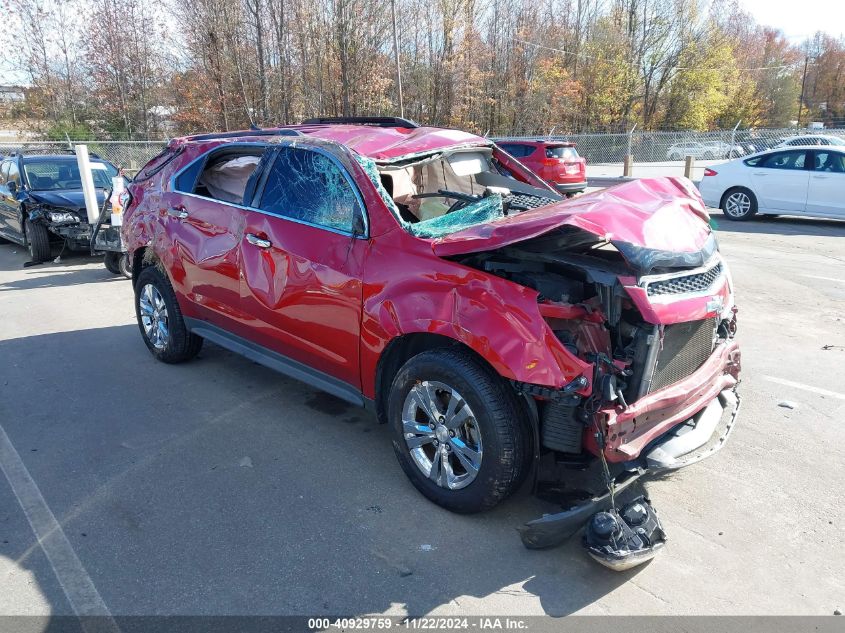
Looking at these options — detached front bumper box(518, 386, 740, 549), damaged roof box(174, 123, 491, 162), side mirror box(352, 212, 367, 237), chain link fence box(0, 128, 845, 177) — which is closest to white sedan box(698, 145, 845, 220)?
damaged roof box(174, 123, 491, 162)

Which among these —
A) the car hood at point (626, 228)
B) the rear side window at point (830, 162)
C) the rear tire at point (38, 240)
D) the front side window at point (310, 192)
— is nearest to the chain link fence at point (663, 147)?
the rear side window at point (830, 162)

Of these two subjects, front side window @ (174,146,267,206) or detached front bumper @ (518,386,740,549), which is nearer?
detached front bumper @ (518,386,740,549)

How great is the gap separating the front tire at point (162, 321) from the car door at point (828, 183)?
1190 cm

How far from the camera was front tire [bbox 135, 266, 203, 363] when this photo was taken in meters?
5.34

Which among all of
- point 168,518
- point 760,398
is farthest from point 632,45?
point 168,518

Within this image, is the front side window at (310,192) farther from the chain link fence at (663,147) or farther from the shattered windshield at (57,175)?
the chain link fence at (663,147)

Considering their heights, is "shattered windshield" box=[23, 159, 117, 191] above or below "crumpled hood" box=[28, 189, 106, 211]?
above

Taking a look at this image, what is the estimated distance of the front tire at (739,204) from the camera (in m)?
13.0

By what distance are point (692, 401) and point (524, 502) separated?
1.04m

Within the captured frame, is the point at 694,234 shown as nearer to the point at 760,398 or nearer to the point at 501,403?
the point at 501,403

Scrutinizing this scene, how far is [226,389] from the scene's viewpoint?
5.05 m

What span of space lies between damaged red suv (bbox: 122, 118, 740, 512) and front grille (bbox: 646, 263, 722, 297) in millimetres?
10

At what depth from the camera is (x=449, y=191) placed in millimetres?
4320

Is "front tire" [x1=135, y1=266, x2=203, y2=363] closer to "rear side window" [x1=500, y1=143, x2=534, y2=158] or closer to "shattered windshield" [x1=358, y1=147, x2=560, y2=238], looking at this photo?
"shattered windshield" [x1=358, y1=147, x2=560, y2=238]
